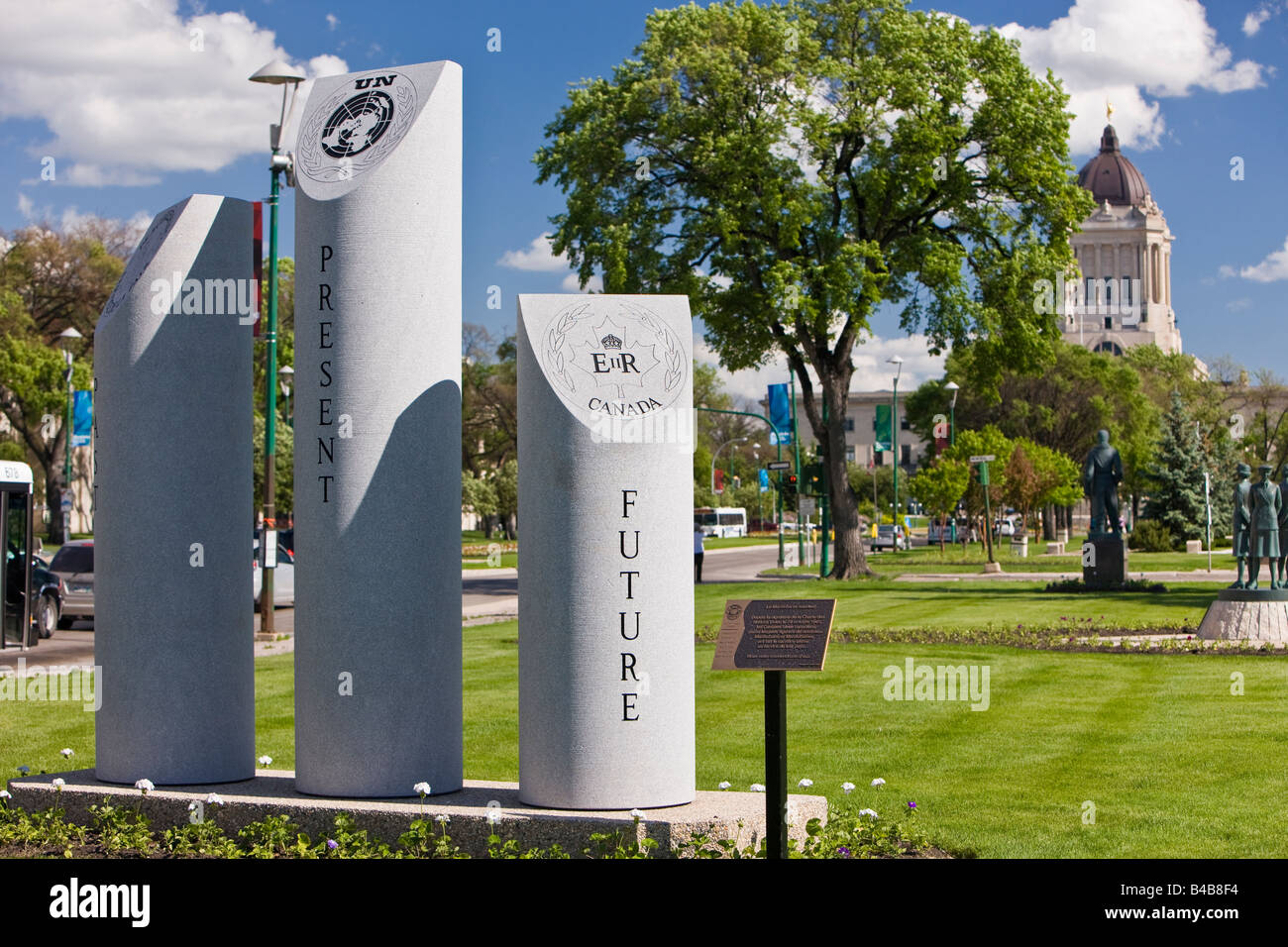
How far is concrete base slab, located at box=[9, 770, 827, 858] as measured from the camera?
7.13 meters

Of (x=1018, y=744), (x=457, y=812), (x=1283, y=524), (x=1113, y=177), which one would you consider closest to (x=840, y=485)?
(x=1283, y=524)

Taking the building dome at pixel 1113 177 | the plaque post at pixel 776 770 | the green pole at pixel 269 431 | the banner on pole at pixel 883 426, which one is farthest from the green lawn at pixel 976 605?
the building dome at pixel 1113 177

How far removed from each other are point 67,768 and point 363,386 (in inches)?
196

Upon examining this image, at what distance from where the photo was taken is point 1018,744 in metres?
11.5

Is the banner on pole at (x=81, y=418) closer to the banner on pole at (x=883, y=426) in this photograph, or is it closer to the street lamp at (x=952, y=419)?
the banner on pole at (x=883, y=426)

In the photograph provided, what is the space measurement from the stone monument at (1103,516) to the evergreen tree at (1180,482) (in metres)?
31.3

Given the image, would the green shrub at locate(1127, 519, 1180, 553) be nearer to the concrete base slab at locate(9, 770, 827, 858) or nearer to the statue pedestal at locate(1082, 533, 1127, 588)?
the statue pedestal at locate(1082, 533, 1127, 588)

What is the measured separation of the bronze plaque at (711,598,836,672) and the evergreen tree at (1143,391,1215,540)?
5740 cm

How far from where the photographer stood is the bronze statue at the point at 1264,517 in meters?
18.8

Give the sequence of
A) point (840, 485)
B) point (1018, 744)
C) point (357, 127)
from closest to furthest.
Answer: point (357, 127)
point (1018, 744)
point (840, 485)

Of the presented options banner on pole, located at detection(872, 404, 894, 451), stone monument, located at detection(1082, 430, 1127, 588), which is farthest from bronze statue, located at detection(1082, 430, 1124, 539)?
banner on pole, located at detection(872, 404, 894, 451)

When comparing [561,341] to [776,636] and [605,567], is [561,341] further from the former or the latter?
[776,636]

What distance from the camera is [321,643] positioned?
7.95 meters

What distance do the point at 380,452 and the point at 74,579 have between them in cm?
1961
